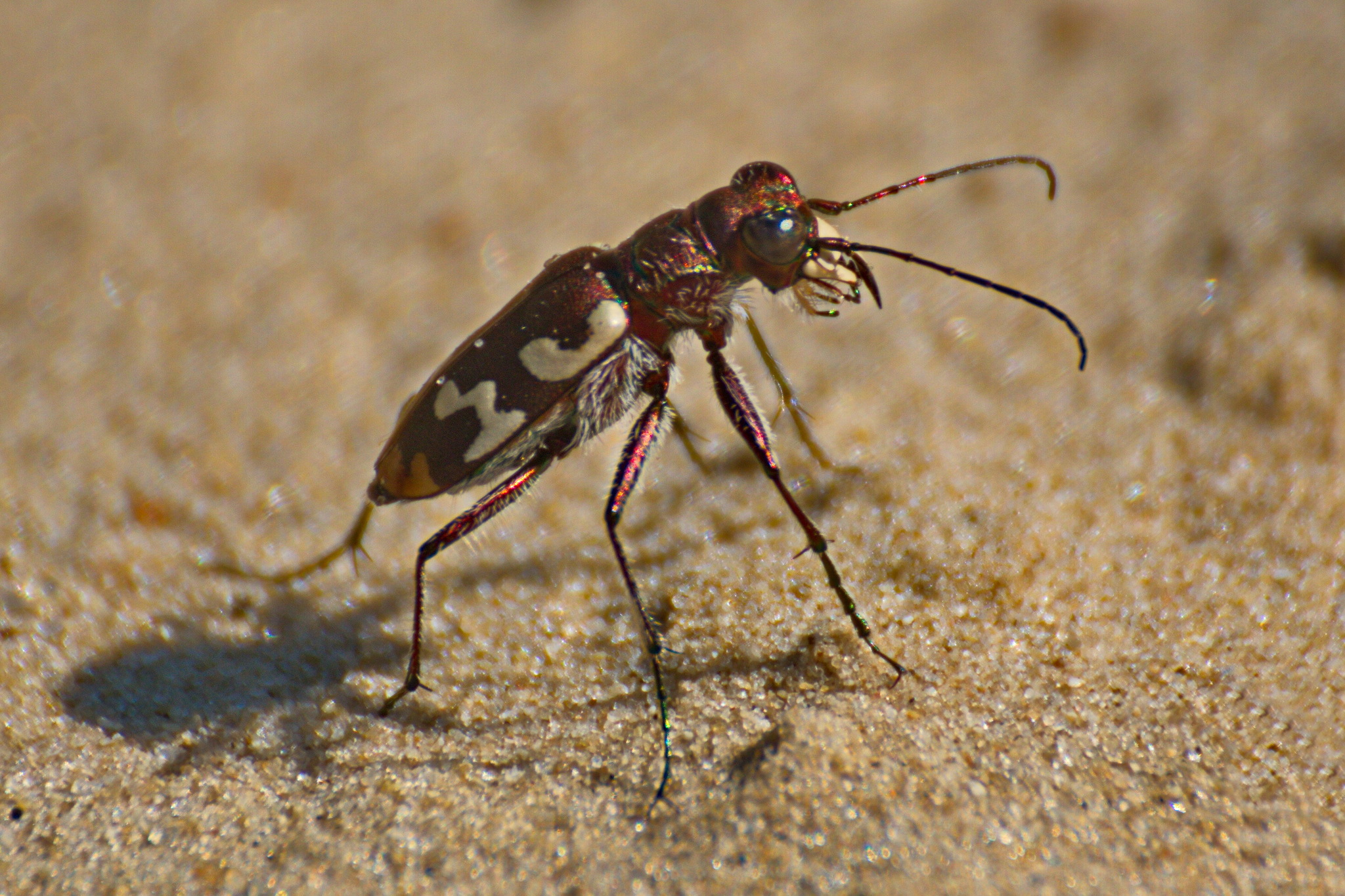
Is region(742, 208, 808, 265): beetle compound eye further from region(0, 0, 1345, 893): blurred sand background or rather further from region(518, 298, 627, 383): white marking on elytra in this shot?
region(0, 0, 1345, 893): blurred sand background

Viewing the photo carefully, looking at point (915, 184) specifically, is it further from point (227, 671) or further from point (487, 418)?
point (227, 671)

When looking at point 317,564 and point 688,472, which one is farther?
point 688,472

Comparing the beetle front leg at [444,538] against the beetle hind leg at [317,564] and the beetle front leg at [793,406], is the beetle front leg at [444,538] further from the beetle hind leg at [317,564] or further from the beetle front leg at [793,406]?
the beetle front leg at [793,406]

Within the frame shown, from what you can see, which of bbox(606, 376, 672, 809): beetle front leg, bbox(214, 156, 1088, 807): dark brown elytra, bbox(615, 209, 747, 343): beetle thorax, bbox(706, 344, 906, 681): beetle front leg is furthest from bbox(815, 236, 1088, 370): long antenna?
bbox(606, 376, 672, 809): beetle front leg

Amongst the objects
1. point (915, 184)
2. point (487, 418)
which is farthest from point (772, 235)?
point (487, 418)

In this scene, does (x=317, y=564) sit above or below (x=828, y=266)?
below

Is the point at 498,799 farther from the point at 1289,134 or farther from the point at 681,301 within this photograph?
the point at 1289,134

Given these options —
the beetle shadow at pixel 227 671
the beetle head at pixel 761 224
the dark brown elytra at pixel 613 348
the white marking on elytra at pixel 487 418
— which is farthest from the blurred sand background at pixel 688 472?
the beetle head at pixel 761 224

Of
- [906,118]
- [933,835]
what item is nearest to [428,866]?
[933,835]
